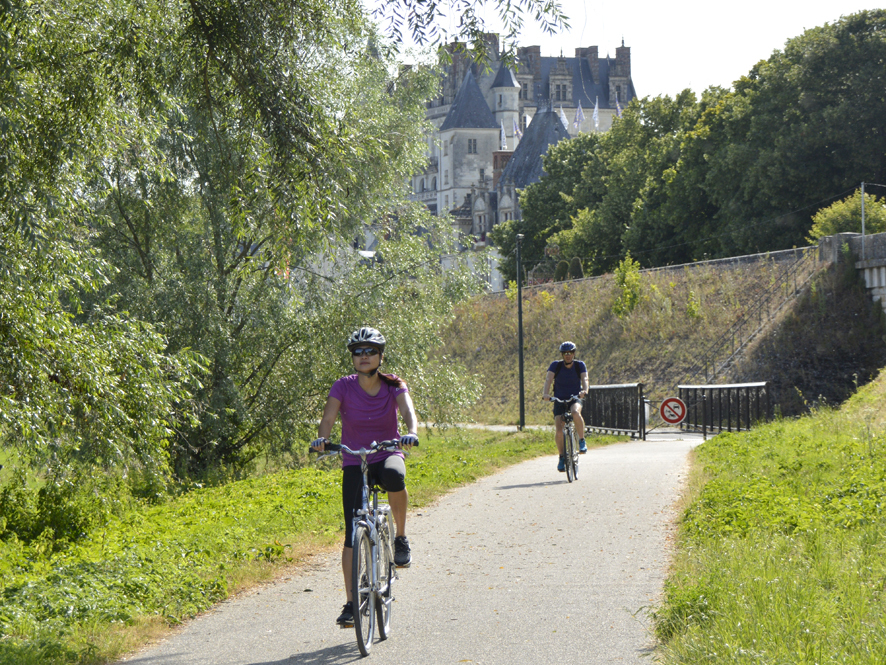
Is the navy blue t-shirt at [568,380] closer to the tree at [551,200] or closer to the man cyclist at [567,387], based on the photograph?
the man cyclist at [567,387]

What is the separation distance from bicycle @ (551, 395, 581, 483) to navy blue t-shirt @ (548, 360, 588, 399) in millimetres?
94

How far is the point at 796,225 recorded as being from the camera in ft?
155

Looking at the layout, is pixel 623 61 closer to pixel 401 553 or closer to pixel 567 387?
pixel 567 387

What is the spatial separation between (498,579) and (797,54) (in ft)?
150

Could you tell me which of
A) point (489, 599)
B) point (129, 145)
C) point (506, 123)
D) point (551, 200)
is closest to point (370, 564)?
point (489, 599)

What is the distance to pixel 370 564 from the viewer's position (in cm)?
592

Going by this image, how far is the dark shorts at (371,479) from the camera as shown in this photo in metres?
6.22

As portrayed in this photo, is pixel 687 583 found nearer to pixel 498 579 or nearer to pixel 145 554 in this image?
pixel 498 579

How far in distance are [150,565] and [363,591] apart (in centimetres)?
252

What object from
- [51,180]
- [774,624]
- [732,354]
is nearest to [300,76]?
[51,180]

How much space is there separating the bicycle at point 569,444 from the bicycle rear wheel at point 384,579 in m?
7.43

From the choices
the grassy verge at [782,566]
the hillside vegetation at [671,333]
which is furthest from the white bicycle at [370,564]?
the hillside vegetation at [671,333]

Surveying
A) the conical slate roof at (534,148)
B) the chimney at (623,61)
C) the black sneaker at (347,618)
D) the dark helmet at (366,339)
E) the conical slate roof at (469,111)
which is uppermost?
the chimney at (623,61)

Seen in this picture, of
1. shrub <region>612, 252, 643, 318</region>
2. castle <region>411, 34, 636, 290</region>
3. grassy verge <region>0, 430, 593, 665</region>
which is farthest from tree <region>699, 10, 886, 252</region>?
castle <region>411, 34, 636, 290</region>
